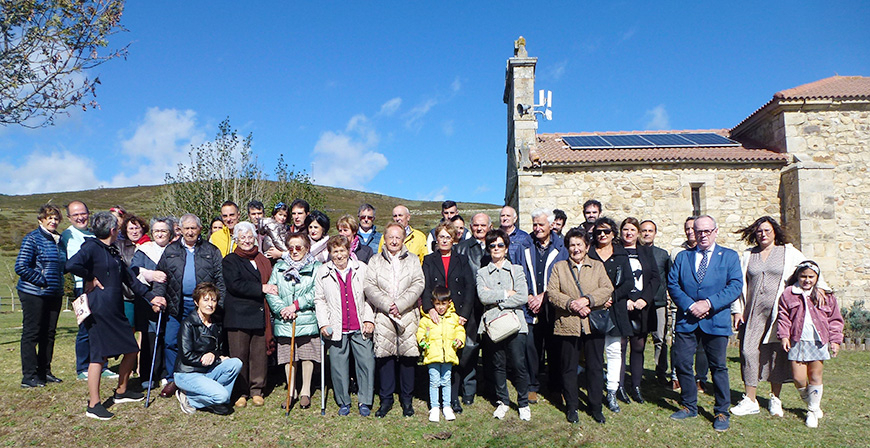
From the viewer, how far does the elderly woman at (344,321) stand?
471 centimetres

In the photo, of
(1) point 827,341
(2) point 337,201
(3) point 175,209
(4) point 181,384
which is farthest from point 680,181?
(2) point 337,201

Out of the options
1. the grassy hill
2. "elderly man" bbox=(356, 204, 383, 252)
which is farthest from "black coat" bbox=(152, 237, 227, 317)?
the grassy hill

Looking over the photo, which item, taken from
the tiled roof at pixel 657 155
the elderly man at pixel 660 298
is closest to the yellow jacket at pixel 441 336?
the elderly man at pixel 660 298

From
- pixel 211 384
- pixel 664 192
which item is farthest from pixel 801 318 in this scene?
pixel 664 192

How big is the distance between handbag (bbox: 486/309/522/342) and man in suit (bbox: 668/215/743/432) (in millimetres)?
1655

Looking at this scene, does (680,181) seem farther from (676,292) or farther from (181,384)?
(181,384)

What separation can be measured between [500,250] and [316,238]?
2.11m

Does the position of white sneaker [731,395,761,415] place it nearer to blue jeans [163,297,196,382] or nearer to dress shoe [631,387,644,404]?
dress shoe [631,387,644,404]

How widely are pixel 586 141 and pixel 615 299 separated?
9852 mm

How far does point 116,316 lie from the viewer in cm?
443

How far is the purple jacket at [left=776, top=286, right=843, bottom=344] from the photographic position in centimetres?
449

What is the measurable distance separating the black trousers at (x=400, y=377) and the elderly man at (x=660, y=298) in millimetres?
2858

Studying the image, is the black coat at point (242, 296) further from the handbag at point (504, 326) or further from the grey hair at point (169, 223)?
the handbag at point (504, 326)

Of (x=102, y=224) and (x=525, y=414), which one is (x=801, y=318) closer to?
(x=525, y=414)
